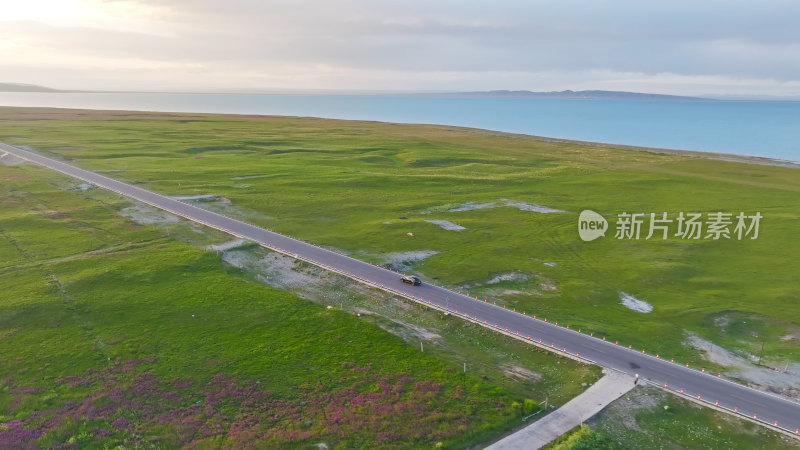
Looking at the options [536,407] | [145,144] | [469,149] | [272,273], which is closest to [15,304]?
[272,273]

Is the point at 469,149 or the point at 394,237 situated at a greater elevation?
the point at 469,149

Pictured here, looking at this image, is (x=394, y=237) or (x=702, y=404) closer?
(x=702, y=404)

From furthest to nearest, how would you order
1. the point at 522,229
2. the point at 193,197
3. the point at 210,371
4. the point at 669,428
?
the point at 193,197
the point at 522,229
the point at 210,371
the point at 669,428

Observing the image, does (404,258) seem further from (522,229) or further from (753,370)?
(753,370)

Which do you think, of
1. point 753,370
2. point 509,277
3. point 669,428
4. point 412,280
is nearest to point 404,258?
point 412,280

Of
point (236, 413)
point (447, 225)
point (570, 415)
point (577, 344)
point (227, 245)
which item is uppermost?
point (447, 225)

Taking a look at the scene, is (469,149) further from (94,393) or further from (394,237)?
(94,393)

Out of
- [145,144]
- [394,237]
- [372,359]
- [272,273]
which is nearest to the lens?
[372,359]

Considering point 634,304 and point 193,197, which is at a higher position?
point 193,197
